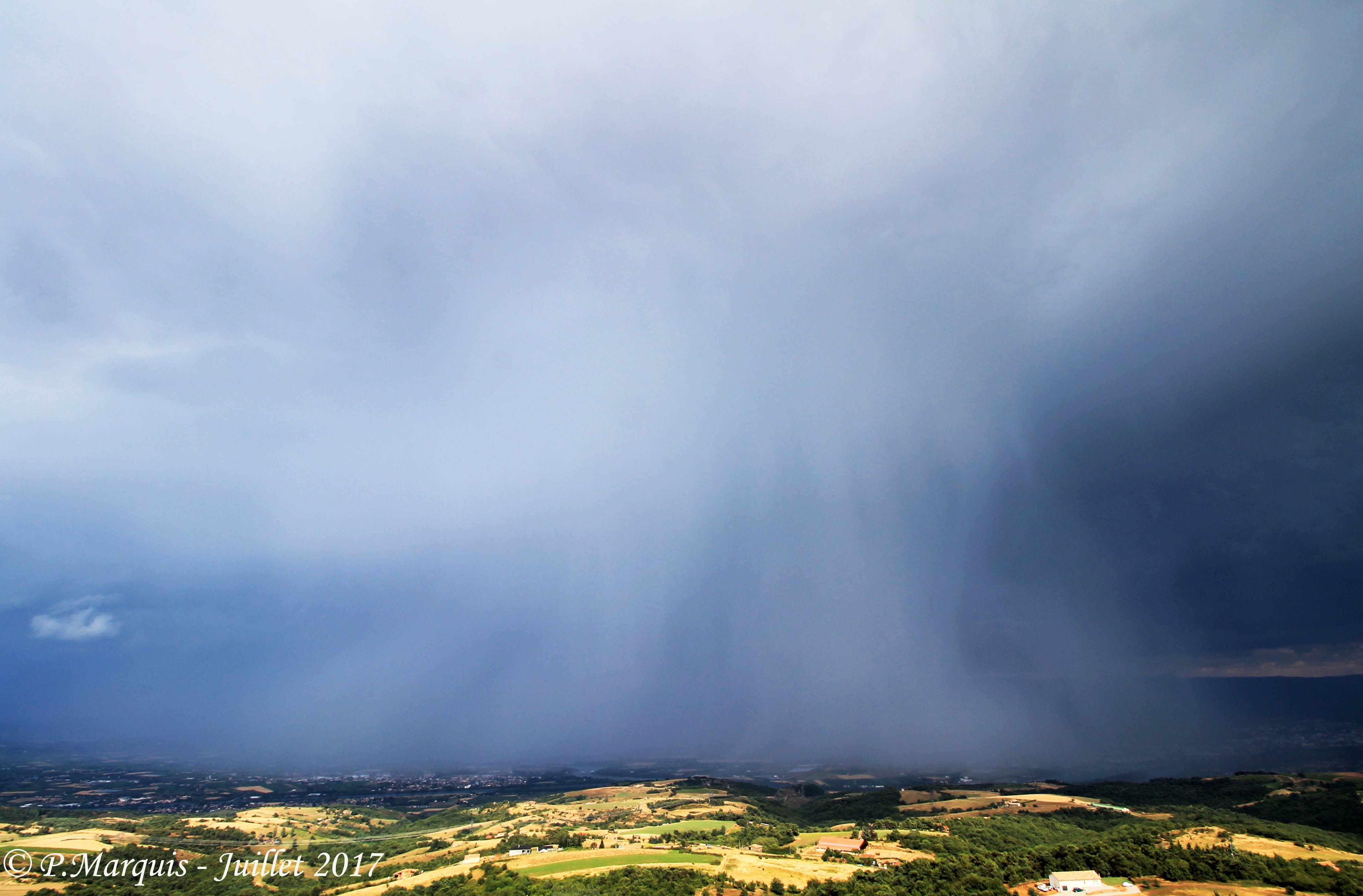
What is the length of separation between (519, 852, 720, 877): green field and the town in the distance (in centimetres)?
31

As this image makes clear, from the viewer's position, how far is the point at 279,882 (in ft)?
205

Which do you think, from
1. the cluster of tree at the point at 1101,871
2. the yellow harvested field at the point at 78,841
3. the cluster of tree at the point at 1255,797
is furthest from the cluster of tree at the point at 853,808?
the yellow harvested field at the point at 78,841

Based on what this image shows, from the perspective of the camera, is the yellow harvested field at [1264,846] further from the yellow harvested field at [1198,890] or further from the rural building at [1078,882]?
the rural building at [1078,882]

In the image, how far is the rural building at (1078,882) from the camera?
41188 mm

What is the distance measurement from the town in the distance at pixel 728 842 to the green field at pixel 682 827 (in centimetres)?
52

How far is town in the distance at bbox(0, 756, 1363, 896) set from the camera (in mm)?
46438

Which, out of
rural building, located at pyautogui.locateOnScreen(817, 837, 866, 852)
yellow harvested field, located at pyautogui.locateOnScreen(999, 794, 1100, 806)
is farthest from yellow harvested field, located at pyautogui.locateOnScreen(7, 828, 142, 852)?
yellow harvested field, located at pyautogui.locateOnScreen(999, 794, 1100, 806)

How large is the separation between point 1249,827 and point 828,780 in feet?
415

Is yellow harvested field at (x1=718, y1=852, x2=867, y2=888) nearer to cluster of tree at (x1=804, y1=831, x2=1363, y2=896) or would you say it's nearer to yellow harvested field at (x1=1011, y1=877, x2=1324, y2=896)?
cluster of tree at (x1=804, y1=831, x2=1363, y2=896)

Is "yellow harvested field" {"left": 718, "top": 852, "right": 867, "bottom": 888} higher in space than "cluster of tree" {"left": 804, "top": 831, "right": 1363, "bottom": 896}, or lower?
lower

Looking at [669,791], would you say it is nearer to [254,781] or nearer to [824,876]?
[824,876]

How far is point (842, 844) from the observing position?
6469 cm

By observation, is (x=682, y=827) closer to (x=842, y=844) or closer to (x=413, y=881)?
(x=842, y=844)

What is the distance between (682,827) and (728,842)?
43.8 feet
